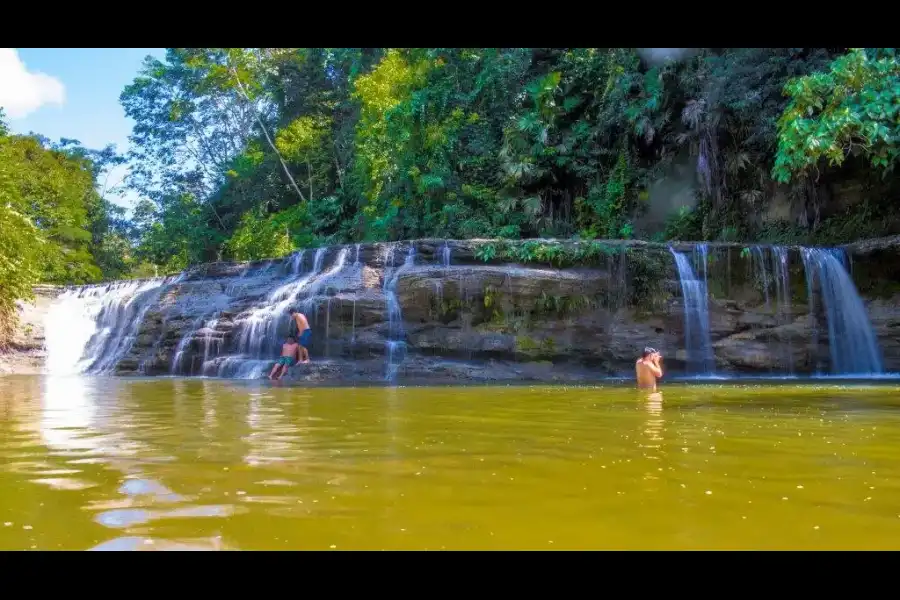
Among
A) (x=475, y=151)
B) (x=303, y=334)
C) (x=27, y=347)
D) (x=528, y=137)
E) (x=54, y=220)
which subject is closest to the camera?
(x=303, y=334)

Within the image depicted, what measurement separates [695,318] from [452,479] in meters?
13.3

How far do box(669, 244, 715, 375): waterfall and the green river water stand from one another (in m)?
8.35

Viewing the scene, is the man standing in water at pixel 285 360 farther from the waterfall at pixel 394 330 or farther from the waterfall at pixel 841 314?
the waterfall at pixel 841 314

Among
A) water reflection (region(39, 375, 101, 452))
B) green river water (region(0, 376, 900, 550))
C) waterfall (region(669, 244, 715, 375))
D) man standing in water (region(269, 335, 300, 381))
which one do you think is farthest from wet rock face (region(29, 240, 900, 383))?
green river water (region(0, 376, 900, 550))

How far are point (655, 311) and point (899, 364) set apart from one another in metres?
5.05

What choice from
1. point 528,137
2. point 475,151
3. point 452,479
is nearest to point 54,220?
point 475,151

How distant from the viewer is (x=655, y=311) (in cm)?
1559

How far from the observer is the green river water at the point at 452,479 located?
7.97ft

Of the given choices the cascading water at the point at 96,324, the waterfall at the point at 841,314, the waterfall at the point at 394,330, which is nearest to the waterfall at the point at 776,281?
the waterfall at the point at 841,314

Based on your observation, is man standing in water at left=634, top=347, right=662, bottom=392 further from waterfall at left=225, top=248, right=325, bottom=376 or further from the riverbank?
the riverbank

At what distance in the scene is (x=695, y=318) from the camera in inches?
613

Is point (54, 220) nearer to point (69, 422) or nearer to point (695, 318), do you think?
point (695, 318)
